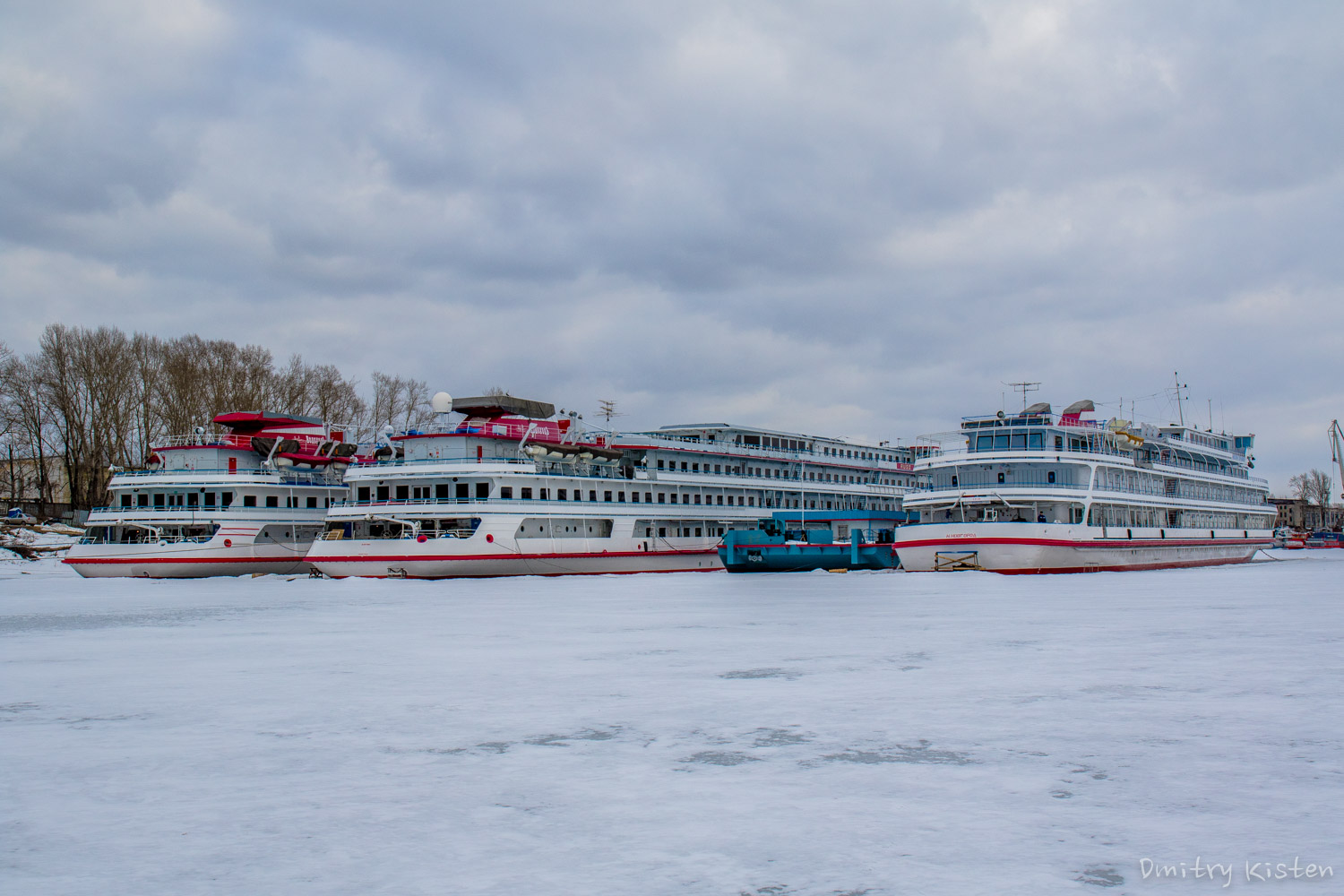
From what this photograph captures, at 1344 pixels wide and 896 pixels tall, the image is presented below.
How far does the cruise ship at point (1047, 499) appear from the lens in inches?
2093

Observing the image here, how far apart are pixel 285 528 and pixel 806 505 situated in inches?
1614

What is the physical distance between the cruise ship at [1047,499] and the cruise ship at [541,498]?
1293cm

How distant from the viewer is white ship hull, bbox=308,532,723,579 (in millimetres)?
52562

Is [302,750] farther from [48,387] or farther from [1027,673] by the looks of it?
[48,387]

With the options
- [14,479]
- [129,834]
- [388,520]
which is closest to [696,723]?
[129,834]

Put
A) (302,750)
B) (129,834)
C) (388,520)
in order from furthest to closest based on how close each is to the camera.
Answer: (388,520)
(302,750)
(129,834)

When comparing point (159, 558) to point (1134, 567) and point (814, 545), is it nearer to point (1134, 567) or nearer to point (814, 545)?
point (814, 545)

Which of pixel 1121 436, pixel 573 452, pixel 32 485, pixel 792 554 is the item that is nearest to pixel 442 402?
pixel 573 452

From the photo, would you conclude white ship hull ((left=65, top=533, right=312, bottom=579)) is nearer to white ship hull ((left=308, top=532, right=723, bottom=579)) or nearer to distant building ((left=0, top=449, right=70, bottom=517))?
white ship hull ((left=308, top=532, right=723, bottom=579))

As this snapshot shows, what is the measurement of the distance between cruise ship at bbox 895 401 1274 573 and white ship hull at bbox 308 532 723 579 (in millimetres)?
18265

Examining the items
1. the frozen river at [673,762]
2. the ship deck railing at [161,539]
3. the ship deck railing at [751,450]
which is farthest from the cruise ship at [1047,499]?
the ship deck railing at [161,539]

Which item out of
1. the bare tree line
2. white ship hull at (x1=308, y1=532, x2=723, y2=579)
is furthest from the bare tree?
white ship hull at (x1=308, y1=532, x2=723, y2=579)

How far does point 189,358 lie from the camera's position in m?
90.9

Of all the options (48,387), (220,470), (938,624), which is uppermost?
(48,387)
